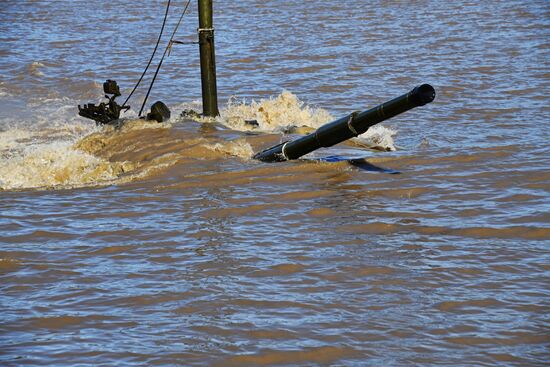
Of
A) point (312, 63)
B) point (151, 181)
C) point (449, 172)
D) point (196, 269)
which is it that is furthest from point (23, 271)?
point (312, 63)

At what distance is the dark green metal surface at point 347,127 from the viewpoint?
32.2 feet

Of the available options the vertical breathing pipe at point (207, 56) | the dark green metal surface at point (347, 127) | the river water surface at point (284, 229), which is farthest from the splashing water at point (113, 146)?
the dark green metal surface at point (347, 127)

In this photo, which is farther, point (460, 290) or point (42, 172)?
point (42, 172)

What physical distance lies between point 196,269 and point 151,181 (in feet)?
10.2

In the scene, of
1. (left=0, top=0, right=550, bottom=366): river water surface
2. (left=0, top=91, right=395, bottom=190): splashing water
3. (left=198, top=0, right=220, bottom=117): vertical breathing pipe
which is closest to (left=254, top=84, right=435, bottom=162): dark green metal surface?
(left=0, top=0, right=550, bottom=366): river water surface

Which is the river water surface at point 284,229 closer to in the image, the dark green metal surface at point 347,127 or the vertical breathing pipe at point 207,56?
the dark green metal surface at point 347,127

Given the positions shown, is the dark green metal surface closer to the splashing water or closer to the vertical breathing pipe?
the splashing water

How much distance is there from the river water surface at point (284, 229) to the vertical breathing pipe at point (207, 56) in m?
0.33

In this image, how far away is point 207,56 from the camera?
13.0 meters

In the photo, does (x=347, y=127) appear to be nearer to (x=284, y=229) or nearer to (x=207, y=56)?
(x=284, y=229)

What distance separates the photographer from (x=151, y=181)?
10961 mm

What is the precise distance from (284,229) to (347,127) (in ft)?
Result: 6.25

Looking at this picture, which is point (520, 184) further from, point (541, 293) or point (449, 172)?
point (541, 293)

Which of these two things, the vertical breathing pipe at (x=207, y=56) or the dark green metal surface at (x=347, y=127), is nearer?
the dark green metal surface at (x=347, y=127)
